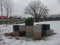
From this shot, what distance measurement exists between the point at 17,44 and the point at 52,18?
75.8 metres

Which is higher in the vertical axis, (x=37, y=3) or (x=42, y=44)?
(x=37, y=3)

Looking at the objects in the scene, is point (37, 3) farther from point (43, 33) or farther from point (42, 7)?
point (43, 33)

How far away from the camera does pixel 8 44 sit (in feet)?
27.2

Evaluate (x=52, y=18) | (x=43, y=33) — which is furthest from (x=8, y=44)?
(x=52, y=18)

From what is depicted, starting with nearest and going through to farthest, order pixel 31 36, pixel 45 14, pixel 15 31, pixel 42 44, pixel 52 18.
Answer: pixel 42 44
pixel 31 36
pixel 15 31
pixel 45 14
pixel 52 18

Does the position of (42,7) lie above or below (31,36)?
above

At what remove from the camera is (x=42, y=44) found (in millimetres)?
8188

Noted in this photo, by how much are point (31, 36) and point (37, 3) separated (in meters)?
61.4

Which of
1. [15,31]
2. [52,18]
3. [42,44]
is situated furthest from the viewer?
[52,18]

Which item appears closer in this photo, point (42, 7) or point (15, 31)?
point (15, 31)

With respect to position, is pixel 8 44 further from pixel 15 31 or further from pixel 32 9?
pixel 32 9

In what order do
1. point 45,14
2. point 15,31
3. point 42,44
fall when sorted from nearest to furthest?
point 42,44
point 15,31
point 45,14

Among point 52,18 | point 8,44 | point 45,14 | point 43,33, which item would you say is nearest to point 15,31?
point 43,33

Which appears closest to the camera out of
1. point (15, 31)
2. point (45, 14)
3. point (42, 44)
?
point (42, 44)
